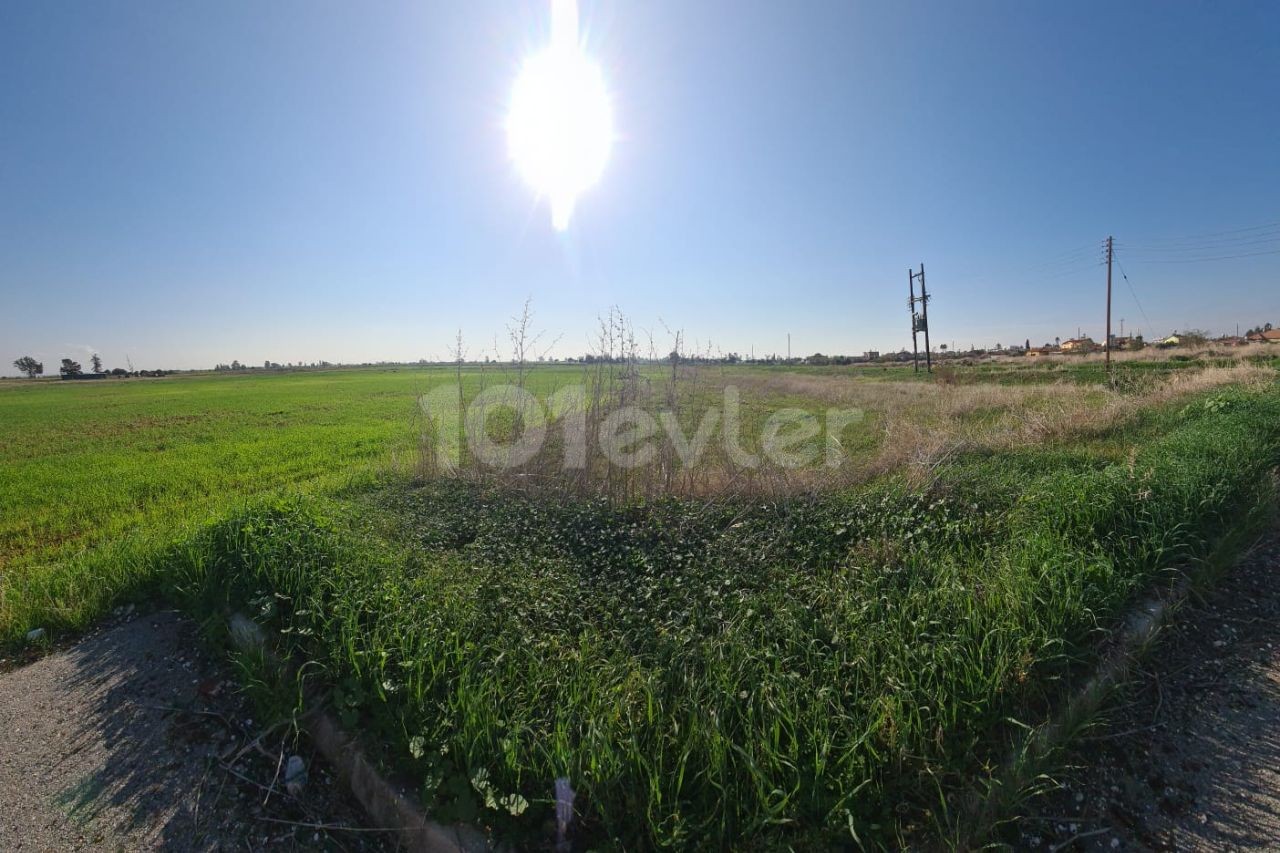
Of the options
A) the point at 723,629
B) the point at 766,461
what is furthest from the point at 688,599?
the point at 766,461

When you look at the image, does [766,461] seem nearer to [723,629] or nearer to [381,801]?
[723,629]

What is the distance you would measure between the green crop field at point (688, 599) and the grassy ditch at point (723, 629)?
2 centimetres

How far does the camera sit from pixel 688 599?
3.75 metres

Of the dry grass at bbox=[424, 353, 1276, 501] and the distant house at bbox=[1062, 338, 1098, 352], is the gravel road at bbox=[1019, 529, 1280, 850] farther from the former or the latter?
the distant house at bbox=[1062, 338, 1098, 352]

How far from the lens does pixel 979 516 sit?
15.3ft

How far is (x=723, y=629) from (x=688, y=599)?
49 cm

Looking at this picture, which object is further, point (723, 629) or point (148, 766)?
point (723, 629)

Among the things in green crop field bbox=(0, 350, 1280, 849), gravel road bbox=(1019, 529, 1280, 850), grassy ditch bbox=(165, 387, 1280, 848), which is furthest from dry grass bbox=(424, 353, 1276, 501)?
gravel road bbox=(1019, 529, 1280, 850)

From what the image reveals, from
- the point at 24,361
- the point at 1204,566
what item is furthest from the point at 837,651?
the point at 24,361

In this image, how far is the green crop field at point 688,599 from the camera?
2.18 m

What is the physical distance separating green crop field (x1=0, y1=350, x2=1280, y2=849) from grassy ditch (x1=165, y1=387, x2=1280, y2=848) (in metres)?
0.02

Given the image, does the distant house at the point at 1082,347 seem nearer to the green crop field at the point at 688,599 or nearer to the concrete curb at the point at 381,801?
the green crop field at the point at 688,599

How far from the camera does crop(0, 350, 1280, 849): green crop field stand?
7.14 feet

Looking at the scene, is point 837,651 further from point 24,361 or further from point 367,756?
point 24,361
